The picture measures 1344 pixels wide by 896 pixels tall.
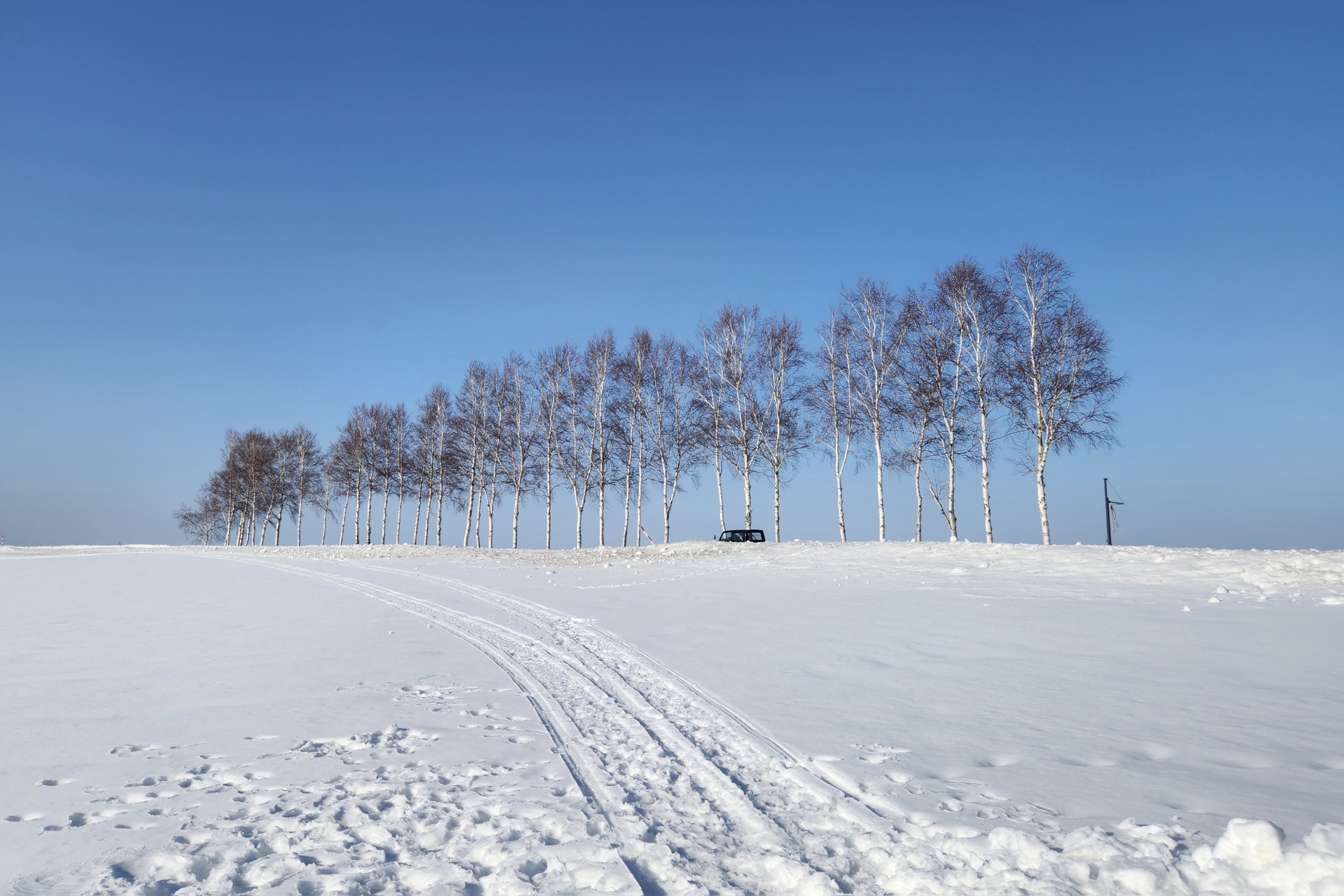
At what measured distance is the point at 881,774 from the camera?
455 centimetres

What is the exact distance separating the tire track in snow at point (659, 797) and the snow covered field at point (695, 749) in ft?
0.07

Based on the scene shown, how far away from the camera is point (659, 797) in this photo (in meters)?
4.18

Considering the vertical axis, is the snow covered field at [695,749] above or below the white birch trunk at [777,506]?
below

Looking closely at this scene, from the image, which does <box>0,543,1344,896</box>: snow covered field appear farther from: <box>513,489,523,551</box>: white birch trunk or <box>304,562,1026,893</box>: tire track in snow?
<box>513,489,523,551</box>: white birch trunk

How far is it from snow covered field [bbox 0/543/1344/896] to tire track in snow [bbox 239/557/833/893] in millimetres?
23

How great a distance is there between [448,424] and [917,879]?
4016 centimetres

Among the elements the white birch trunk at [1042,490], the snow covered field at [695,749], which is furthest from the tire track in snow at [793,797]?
the white birch trunk at [1042,490]

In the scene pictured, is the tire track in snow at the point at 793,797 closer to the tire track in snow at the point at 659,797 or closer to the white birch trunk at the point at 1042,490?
the tire track in snow at the point at 659,797

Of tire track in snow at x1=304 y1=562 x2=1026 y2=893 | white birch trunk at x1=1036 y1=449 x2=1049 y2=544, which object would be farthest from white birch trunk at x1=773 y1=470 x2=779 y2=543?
tire track in snow at x1=304 y1=562 x2=1026 y2=893

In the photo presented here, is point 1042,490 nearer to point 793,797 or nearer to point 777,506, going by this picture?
point 777,506

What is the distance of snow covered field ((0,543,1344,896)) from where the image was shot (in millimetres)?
3299

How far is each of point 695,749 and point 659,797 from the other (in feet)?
2.87

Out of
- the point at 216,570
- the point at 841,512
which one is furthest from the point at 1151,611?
the point at 216,570

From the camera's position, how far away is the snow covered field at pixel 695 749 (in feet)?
10.8
